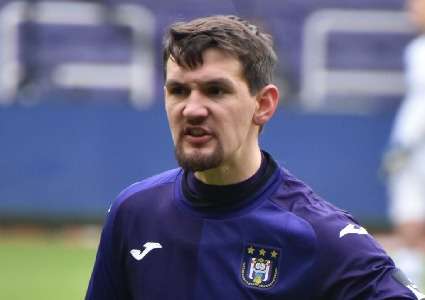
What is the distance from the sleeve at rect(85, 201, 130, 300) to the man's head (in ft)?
1.52

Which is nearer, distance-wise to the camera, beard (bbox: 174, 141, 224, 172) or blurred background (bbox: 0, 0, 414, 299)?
beard (bbox: 174, 141, 224, 172)

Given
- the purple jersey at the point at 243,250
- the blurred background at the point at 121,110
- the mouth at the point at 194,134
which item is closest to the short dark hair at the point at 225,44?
the mouth at the point at 194,134

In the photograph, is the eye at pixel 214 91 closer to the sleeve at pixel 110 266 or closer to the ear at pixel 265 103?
the ear at pixel 265 103

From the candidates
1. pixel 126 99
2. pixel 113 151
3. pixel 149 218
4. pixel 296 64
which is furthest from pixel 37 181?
pixel 149 218

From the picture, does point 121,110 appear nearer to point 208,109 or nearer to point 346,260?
point 208,109

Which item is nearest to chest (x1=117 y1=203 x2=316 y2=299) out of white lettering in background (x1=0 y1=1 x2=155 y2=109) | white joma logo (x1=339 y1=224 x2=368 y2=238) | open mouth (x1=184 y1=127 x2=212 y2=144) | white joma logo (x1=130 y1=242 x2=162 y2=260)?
white joma logo (x1=130 y1=242 x2=162 y2=260)

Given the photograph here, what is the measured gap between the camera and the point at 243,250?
4.35 metres

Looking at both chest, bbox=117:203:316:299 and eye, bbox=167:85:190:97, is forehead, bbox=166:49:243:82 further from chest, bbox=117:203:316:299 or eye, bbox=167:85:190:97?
chest, bbox=117:203:316:299

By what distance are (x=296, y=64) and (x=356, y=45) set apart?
963 mm

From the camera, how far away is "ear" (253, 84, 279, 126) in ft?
14.5

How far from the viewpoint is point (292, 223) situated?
433 centimetres

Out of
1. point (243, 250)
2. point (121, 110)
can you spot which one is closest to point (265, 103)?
point (243, 250)

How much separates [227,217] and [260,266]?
21 cm

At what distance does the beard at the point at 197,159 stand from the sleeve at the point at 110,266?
0.45 m
